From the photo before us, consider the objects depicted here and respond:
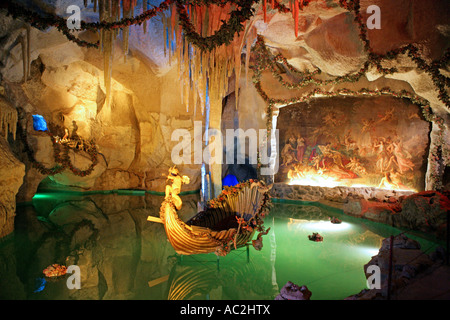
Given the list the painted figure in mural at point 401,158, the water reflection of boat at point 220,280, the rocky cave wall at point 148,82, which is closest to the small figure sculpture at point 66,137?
the rocky cave wall at point 148,82

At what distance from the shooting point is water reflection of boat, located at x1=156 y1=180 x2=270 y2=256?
15.4ft

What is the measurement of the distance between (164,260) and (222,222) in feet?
4.67

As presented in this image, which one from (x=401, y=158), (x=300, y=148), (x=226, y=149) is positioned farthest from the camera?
(x=226, y=149)

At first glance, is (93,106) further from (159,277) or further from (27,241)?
(159,277)

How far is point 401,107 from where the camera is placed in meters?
10.3

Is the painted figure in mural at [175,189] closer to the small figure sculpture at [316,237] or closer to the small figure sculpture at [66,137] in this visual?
the small figure sculpture at [316,237]

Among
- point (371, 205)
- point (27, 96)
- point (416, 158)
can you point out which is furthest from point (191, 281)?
point (27, 96)

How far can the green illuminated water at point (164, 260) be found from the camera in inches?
160

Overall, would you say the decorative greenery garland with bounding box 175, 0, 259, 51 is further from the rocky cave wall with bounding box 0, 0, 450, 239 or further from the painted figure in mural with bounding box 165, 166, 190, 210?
the rocky cave wall with bounding box 0, 0, 450, 239

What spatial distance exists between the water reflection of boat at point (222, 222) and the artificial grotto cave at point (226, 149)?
0.03 m

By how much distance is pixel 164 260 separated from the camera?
5160 millimetres

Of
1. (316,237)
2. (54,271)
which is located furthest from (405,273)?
(54,271)

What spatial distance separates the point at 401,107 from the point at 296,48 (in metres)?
4.46

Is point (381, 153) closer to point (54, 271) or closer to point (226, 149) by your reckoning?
point (226, 149)
